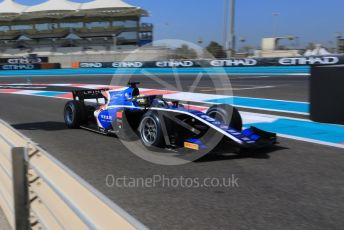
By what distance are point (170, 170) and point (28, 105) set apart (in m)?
9.44

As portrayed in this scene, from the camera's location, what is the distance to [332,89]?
8.59 m

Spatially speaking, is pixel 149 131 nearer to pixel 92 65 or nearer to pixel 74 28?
pixel 92 65

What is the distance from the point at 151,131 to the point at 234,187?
6.64 ft

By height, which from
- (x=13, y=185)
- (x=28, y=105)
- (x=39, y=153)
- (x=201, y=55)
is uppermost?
(x=201, y=55)

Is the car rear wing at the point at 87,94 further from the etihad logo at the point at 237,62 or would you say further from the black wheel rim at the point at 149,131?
the etihad logo at the point at 237,62

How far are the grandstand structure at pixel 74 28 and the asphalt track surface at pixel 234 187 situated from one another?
74048 mm

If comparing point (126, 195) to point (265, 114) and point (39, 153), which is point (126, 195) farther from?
point (265, 114)

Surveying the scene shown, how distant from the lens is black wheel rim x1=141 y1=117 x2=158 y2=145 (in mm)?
6344

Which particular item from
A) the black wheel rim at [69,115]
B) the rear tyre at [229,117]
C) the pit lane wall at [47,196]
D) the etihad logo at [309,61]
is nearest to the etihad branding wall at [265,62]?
the etihad logo at [309,61]

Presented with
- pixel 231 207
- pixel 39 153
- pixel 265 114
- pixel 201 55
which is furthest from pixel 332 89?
pixel 39 153

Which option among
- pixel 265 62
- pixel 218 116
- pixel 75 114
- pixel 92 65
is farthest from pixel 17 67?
pixel 218 116

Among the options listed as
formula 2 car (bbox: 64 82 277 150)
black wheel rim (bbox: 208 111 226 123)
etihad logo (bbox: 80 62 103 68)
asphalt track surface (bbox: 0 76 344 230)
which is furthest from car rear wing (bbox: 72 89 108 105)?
etihad logo (bbox: 80 62 103 68)

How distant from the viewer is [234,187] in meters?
4.84

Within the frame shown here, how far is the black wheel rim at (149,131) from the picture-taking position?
6.34 metres
